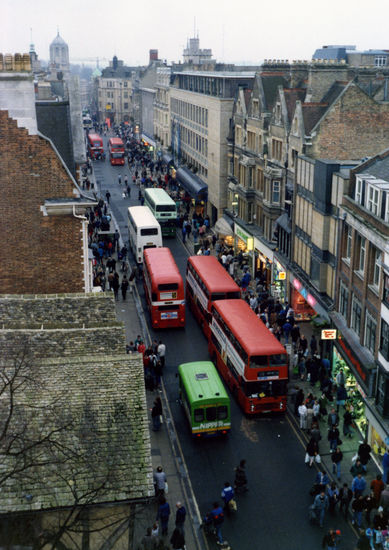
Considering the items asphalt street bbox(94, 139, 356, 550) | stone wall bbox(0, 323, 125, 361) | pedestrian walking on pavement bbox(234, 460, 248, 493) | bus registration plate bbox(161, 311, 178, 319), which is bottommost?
asphalt street bbox(94, 139, 356, 550)

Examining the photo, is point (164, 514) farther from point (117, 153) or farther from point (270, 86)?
point (117, 153)

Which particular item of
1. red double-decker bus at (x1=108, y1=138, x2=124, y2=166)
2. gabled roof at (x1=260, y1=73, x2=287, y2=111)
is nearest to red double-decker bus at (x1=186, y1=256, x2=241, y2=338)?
gabled roof at (x1=260, y1=73, x2=287, y2=111)

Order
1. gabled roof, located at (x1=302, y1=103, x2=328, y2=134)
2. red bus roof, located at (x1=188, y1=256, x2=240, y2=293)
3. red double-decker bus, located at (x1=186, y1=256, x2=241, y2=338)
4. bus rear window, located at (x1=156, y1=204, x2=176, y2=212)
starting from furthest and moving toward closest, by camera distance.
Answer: bus rear window, located at (x1=156, y1=204, x2=176, y2=212), gabled roof, located at (x1=302, y1=103, x2=328, y2=134), red bus roof, located at (x1=188, y1=256, x2=240, y2=293), red double-decker bus, located at (x1=186, y1=256, x2=241, y2=338)

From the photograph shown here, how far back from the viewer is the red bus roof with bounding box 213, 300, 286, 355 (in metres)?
28.7

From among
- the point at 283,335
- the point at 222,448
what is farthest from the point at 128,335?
the point at 222,448

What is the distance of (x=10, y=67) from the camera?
24828 millimetres

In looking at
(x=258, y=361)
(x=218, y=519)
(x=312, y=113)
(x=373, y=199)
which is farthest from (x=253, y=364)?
(x=312, y=113)

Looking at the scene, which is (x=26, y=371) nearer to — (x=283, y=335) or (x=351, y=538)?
(x=351, y=538)

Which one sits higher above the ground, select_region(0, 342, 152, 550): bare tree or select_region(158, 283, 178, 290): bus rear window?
select_region(0, 342, 152, 550): bare tree


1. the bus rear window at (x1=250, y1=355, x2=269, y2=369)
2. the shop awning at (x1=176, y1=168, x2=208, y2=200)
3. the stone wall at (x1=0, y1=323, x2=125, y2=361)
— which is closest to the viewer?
the stone wall at (x1=0, y1=323, x2=125, y2=361)

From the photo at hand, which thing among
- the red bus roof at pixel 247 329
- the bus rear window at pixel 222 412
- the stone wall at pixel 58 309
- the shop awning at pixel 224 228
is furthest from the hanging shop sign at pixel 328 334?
the shop awning at pixel 224 228

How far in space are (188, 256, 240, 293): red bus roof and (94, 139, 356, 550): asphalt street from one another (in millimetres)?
6037

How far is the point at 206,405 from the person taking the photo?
89.6 feet

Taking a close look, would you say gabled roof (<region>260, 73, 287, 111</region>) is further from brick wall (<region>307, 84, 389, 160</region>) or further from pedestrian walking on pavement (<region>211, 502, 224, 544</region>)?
pedestrian walking on pavement (<region>211, 502, 224, 544</region>)
